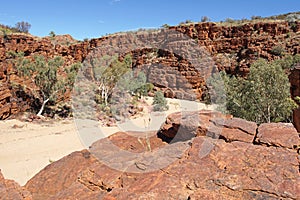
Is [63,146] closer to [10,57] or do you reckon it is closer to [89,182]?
[89,182]

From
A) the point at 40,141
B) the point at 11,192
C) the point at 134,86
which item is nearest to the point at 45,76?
the point at 40,141

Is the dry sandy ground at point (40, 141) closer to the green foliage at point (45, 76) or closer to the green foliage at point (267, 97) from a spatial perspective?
the green foliage at point (45, 76)

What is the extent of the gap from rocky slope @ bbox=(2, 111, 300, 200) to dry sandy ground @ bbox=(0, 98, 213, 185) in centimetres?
286

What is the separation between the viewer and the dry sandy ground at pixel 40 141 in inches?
292

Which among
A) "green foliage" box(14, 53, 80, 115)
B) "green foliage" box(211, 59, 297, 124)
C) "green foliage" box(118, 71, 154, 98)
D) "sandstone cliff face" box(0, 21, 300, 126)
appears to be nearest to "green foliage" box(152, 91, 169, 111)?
"green foliage" box(118, 71, 154, 98)

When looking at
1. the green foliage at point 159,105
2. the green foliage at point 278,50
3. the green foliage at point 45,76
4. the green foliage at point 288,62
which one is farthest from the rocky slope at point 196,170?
the green foliage at point 278,50

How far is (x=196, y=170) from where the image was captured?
2568 millimetres

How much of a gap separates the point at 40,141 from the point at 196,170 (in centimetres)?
917

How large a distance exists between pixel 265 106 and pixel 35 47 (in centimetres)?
2466

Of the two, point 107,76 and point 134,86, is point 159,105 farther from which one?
point 107,76

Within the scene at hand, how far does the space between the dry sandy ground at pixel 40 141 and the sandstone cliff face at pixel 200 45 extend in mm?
12197

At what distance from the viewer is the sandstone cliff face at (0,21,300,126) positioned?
80.3 feet

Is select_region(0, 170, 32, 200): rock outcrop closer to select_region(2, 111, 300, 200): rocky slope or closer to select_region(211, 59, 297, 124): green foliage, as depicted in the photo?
select_region(2, 111, 300, 200): rocky slope

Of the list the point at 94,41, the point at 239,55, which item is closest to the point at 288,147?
the point at 239,55
